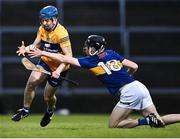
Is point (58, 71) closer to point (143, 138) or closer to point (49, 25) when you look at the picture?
point (49, 25)

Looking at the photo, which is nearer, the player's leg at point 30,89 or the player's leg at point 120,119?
the player's leg at point 120,119

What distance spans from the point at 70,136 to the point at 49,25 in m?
2.88

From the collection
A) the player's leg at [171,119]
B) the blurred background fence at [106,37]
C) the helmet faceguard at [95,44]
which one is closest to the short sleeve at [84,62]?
the helmet faceguard at [95,44]

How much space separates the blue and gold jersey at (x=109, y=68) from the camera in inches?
514

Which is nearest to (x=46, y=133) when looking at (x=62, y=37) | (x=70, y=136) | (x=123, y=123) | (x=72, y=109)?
(x=70, y=136)

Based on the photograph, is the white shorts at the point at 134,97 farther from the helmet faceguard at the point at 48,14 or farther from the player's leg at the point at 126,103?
the helmet faceguard at the point at 48,14

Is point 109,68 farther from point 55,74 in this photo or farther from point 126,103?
point 55,74

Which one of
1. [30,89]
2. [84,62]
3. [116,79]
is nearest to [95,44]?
[84,62]

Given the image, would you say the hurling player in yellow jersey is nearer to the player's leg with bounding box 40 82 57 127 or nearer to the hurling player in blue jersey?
the player's leg with bounding box 40 82 57 127

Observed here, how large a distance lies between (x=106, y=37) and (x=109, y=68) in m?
9.58

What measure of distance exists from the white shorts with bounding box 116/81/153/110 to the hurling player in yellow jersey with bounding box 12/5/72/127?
116cm

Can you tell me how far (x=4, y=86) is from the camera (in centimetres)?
2248

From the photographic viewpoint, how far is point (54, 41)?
14188mm

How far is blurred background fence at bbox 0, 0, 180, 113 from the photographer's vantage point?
72.9 feet
